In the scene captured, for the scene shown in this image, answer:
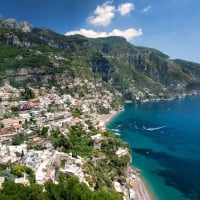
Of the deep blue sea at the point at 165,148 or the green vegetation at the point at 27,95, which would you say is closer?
the deep blue sea at the point at 165,148

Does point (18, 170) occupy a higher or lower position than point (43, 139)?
lower

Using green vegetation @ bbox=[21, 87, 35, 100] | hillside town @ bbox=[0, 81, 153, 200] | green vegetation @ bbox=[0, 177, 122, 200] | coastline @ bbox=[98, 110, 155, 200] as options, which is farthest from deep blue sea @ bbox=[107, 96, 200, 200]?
green vegetation @ bbox=[21, 87, 35, 100]

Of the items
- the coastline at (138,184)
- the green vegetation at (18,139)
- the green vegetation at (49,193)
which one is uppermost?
the green vegetation at (18,139)

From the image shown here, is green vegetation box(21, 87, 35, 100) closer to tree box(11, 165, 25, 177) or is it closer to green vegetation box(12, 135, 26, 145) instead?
green vegetation box(12, 135, 26, 145)

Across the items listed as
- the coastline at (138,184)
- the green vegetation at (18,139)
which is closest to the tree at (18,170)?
the green vegetation at (18,139)

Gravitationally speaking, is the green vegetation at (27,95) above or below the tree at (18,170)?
above

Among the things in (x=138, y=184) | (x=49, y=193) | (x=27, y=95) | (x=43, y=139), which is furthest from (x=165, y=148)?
(x=49, y=193)

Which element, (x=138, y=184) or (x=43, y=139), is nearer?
(x=138, y=184)

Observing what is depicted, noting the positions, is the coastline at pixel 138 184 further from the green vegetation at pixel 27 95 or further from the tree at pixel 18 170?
the green vegetation at pixel 27 95

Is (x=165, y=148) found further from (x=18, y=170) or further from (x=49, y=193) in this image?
A: (x=49, y=193)

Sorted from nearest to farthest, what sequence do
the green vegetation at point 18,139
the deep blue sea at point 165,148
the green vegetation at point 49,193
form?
the green vegetation at point 49,193
the green vegetation at point 18,139
the deep blue sea at point 165,148
